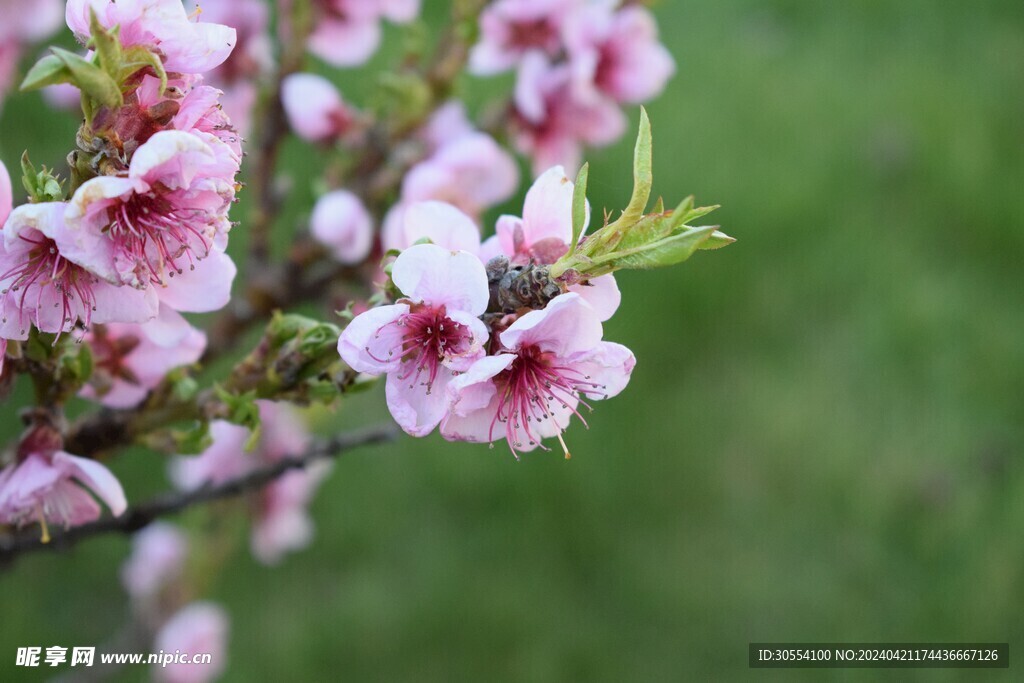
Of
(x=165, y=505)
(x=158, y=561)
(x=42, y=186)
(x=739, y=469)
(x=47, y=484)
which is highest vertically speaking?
(x=42, y=186)

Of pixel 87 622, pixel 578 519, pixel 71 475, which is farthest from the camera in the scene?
pixel 578 519

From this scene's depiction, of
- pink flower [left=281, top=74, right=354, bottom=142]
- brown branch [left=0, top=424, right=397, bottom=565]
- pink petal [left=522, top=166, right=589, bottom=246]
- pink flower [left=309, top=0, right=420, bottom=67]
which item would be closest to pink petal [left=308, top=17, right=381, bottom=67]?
pink flower [left=309, top=0, right=420, bottom=67]

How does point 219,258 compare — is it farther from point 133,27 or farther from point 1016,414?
point 1016,414

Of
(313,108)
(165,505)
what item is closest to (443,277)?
(165,505)

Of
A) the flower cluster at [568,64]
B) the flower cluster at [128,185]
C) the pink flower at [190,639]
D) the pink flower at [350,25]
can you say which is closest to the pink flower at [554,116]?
the flower cluster at [568,64]

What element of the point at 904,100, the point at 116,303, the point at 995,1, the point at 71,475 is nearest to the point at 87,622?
the point at 71,475

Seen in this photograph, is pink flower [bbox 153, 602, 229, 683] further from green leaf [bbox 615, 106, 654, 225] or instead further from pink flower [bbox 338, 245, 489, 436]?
green leaf [bbox 615, 106, 654, 225]

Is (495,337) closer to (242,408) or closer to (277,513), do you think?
(242,408)
